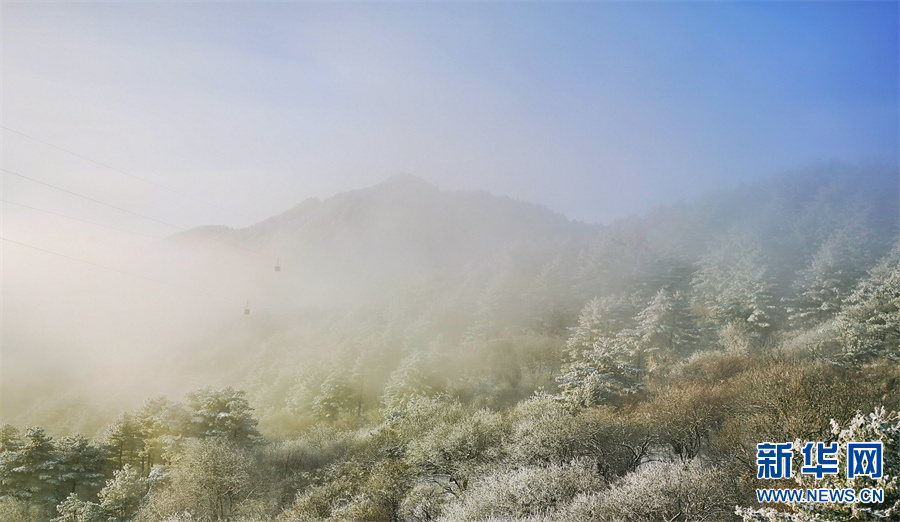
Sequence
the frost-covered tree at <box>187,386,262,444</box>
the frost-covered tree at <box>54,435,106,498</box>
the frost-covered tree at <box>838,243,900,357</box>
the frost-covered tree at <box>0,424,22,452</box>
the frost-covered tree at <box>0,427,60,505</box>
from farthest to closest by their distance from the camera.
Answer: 1. the frost-covered tree at <box>187,386,262,444</box>
2. the frost-covered tree at <box>0,424,22,452</box>
3. the frost-covered tree at <box>54,435,106,498</box>
4. the frost-covered tree at <box>0,427,60,505</box>
5. the frost-covered tree at <box>838,243,900,357</box>

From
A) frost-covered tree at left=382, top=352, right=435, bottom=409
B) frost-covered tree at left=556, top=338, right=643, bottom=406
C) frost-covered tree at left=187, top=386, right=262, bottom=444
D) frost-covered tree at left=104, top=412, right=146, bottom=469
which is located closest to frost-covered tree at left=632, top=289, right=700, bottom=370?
frost-covered tree at left=556, top=338, right=643, bottom=406

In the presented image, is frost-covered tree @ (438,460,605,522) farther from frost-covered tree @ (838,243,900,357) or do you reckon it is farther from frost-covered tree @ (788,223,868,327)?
frost-covered tree @ (788,223,868,327)

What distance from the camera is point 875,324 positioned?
4572cm

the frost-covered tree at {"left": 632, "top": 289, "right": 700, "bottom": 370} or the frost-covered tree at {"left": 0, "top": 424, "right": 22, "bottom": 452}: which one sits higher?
the frost-covered tree at {"left": 632, "top": 289, "right": 700, "bottom": 370}

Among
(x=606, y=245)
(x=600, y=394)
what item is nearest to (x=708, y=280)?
(x=606, y=245)

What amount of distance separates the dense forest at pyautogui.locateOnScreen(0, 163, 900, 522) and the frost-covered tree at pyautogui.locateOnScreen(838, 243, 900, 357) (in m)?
0.23

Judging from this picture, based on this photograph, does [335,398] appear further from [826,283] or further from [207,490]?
[826,283]

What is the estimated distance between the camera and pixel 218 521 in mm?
35281

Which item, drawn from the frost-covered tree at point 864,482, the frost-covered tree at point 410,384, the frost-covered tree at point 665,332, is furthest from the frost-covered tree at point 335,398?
the frost-covered tree at point 864,482

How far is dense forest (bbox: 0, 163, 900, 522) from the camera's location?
2602 cm

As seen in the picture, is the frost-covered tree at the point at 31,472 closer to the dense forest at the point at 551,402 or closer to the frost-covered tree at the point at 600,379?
the dense forest at the point at 551,402

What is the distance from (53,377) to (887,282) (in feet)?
523

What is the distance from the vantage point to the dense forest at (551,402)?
85.4 feet

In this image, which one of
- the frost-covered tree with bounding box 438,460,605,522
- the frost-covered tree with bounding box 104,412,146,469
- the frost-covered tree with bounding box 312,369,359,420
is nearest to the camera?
the frost-covered tree with bounding box 438,460,605,522
